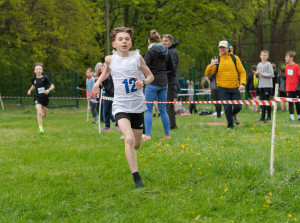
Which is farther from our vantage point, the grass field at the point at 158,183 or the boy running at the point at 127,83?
the boy running at the point at 127,83

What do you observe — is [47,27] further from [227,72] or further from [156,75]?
[156,75]

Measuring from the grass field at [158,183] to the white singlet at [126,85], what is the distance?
3.15 feet

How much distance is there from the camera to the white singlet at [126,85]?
17.0 ft

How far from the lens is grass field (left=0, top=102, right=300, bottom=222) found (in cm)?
402

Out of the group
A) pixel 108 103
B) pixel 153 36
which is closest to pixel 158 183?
pixel 153 36

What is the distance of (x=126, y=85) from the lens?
5.20 meters

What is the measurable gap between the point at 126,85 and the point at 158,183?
1.34m

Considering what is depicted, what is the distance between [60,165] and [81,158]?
61 cm

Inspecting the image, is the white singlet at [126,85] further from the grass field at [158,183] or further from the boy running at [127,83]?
the grass field at [158,183]

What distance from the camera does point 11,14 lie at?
21.4m

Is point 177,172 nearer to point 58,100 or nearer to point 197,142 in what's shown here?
point 197,142

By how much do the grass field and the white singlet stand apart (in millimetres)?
961

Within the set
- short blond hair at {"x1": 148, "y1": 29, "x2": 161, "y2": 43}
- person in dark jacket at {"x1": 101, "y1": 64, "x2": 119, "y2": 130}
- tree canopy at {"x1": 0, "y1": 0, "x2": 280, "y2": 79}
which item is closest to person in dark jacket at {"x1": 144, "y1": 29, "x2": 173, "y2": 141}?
short blond hair at {"x1": 148, "y1": 29, "x2": 161, "y2": 43}

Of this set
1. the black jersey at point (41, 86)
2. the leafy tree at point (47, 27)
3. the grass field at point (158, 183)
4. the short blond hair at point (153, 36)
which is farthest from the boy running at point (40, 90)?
the leafy tree at point (47, 27)
